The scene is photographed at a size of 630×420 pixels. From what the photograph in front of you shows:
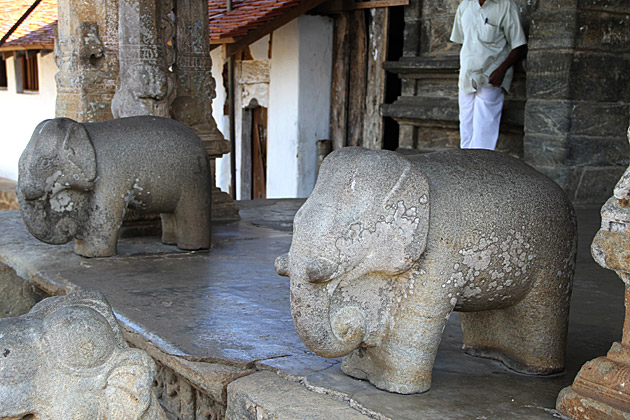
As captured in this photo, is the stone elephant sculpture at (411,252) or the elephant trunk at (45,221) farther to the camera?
the elephant trunk at (45,221)

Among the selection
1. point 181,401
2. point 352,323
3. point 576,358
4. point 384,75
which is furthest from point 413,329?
point 384,75

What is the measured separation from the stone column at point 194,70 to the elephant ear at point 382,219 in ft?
11.5

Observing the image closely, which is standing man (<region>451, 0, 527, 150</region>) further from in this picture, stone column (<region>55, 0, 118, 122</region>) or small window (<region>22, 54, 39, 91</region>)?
small window (<region>22, 54, 39, 91</region>)

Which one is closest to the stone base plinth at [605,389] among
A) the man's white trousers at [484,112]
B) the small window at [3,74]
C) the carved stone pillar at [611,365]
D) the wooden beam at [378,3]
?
the carved stone pillar at [611,365]

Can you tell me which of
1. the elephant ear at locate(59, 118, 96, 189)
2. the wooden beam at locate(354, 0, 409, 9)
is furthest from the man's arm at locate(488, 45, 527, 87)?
the elephant ear at locate(59, 118, 96, 189)

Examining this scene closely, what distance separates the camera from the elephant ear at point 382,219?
2.36 meters

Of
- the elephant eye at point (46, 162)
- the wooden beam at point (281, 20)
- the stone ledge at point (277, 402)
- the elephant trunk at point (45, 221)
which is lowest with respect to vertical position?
the stone ledge at point (277, 402)

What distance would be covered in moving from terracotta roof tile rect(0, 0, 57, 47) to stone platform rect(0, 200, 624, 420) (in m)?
7.31

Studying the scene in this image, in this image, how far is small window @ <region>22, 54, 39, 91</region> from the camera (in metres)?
14.6

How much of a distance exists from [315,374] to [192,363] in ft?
1.64

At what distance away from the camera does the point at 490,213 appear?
245 cm

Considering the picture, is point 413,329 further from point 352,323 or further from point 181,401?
point 181,401

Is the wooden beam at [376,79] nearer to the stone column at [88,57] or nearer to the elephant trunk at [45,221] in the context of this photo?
the stone column at [88,57]

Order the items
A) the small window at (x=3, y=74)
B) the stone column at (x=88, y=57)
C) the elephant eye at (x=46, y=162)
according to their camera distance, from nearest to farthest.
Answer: the elephant eye at (x=46, y=162), the stone column at (x=88, y=57), the small window at (x=3, y=74)
